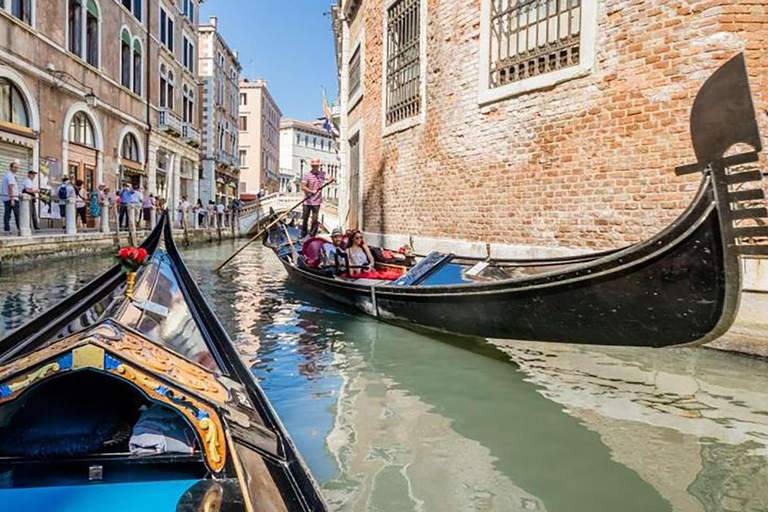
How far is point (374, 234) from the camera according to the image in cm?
874

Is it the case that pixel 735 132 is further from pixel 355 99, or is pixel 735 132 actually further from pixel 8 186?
pixel 8 186

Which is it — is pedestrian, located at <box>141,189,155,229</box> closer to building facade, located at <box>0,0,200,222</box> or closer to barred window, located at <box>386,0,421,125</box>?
building facade, located at <box>0,0,200,222</box>

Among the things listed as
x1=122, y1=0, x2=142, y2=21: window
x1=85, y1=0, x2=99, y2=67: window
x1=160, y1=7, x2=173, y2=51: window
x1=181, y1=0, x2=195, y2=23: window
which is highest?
x1=181, y1=0, x2=195, y2=23: window

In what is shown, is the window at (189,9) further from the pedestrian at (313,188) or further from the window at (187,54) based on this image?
the pedestrian at (313,188)

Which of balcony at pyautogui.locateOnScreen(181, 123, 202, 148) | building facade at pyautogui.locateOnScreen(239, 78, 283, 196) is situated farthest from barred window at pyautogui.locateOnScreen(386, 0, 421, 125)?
building facade at pyautogui.locateOnScreen(239, 78, 283, 196)

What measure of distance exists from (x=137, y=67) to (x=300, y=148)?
2932 cm

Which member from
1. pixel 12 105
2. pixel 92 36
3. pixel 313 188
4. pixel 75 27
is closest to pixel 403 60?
pixel 313 188

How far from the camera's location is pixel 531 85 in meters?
5.23

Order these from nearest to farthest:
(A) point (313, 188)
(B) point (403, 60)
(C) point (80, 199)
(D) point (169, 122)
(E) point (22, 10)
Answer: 1. (B) point (403, 60)
2. (A) point (313, 188)
3. (E) point (22, 10)
4. (C) point (80, 199)
5. (D) point (169, 122)

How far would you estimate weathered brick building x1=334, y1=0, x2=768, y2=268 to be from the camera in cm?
407

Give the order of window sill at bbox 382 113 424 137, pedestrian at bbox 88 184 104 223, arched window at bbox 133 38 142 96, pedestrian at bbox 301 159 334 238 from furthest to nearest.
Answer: arched window at bbox 133 38 142 96 → pedestrian at bbox 88 184 104 223 → pedestrian at bbox 301 159 334 238 → window sill at bbox 382 113 424 137

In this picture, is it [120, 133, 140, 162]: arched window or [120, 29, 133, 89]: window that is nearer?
[120, 29, 133, 89]: window

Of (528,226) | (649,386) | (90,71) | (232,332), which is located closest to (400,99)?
(528,226)

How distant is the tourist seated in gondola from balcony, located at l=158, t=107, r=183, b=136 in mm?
12696
